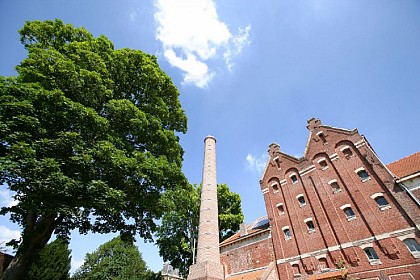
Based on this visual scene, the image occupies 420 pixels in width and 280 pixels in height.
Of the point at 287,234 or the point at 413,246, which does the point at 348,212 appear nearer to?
the point at 413,246

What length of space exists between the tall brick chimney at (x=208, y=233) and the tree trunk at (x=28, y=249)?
833cm

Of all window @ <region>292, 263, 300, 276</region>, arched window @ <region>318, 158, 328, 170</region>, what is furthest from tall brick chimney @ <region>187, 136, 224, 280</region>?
arched window @ <region>318, 158, 328, 170</region>

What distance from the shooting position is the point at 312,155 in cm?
2177

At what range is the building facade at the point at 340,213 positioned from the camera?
1472 cm

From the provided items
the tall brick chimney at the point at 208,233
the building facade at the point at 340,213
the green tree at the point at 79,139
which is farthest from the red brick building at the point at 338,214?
the green tree at the point at 79,139

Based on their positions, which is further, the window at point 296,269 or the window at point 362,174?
the window at point 296,269

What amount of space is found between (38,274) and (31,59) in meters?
19.1

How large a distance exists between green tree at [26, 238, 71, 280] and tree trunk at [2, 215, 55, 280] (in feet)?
28.9

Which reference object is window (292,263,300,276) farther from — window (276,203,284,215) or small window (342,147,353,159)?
small window (342,147,353,159)

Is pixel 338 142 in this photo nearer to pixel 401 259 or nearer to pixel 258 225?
pixel 401 259

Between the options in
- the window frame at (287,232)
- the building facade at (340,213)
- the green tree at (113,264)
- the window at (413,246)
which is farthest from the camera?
the green tree at (113,264)

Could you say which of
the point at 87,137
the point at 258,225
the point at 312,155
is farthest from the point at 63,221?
the point at 312,155

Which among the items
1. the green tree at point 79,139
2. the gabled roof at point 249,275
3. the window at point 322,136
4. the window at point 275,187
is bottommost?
the gabled roof at point 249,275

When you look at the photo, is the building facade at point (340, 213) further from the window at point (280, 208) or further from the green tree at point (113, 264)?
the green tree at point (113, 264)
